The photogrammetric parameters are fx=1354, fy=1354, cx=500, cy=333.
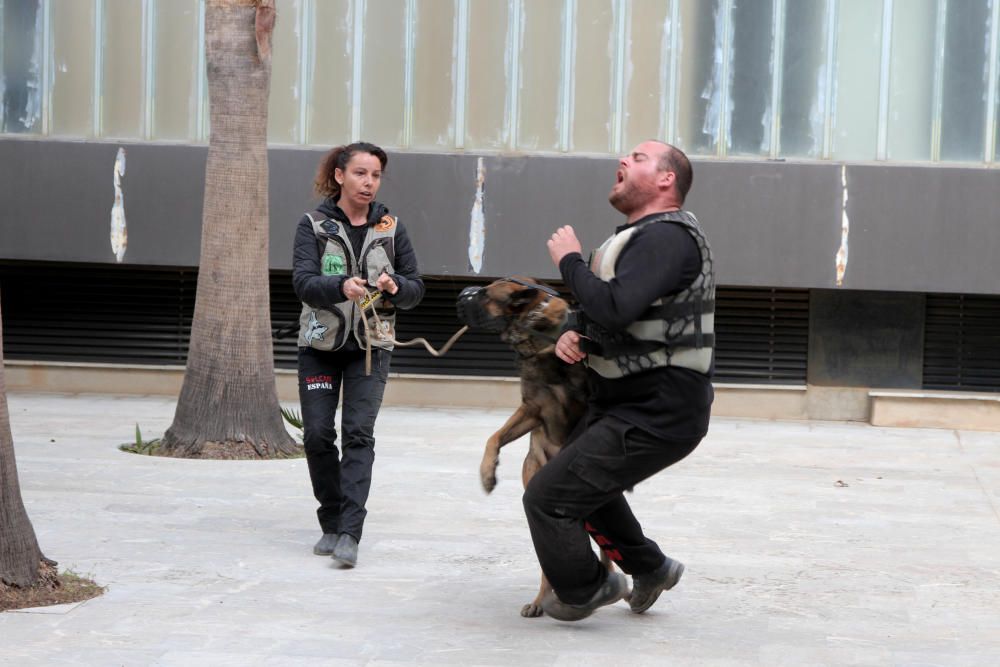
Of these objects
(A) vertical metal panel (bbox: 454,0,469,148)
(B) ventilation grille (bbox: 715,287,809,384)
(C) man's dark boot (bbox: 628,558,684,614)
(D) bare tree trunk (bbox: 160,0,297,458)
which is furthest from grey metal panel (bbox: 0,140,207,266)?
(C) man's dark boot (bbox: 628,558,684,614)

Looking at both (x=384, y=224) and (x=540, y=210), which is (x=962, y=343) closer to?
(x=540, y=210)

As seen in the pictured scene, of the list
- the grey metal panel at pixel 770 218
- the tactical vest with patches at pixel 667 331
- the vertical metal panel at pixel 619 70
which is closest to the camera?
the tactical vest with patches at pixel 667 331

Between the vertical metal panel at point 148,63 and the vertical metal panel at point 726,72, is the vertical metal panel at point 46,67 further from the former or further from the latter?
the vertical metal panel at point 726,72

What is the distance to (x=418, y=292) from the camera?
697cm

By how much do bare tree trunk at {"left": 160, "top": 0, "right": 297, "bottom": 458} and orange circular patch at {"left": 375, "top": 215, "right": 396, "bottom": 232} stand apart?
426 centimetres

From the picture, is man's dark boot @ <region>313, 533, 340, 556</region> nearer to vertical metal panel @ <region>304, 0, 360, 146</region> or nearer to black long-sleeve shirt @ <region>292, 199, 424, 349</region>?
black long-sleeve shirt @ <region>292, 199, 424, 349</region>

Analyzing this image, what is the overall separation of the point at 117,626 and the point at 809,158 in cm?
1202

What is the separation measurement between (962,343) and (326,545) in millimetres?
11227

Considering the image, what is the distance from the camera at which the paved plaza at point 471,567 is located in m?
5.34

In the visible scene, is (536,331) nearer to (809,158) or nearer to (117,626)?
(117,626)

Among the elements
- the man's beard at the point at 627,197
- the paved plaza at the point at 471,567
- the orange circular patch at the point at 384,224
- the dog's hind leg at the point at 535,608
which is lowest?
the paved plaza at the point at 471,567

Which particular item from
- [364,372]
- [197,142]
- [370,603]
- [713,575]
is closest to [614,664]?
[370,603]

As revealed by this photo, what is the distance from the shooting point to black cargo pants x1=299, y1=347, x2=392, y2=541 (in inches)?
273

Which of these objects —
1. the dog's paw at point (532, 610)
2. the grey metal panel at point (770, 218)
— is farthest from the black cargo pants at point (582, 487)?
the grey metal panel at point (770, 218)
